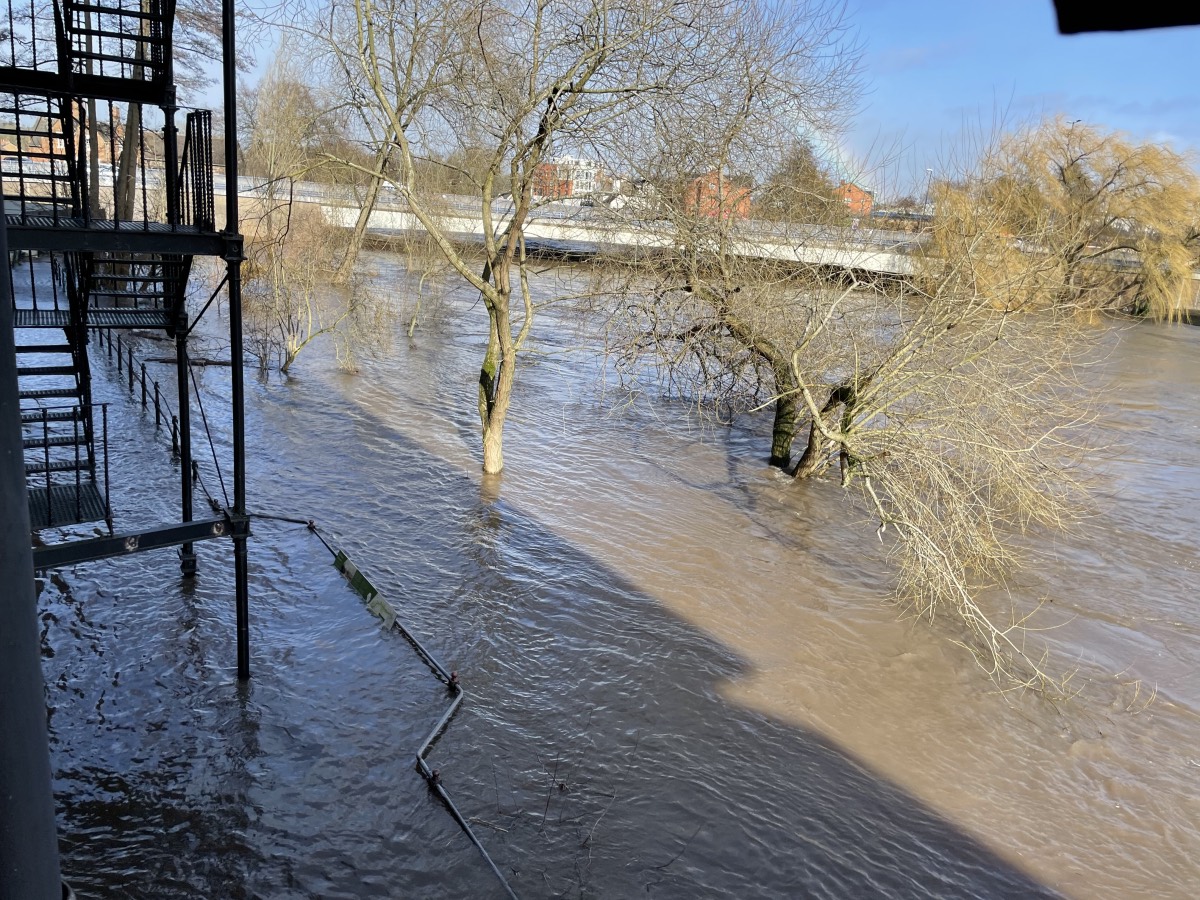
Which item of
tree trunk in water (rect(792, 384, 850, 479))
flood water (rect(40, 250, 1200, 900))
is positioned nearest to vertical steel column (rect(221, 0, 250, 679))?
flood water (rect(40, 250, 1200, 900))

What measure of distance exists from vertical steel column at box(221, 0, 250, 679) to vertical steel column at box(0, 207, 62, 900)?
4720mm

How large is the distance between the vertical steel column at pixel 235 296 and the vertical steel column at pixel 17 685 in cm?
472

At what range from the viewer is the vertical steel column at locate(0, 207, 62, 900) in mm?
2104

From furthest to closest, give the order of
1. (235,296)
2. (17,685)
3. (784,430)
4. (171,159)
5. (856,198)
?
1. (784,430)
2. (856,198)
3. (171,159)
4. (235,296)
5. (17,685)

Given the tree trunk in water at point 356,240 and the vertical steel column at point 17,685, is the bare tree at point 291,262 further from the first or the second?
the vertical steel column at point 17,685

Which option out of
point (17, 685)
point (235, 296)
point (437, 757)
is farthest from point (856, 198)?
point (17, 685)

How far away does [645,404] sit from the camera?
20172 mm

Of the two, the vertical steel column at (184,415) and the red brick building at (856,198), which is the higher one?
the red brick building at (856,198)

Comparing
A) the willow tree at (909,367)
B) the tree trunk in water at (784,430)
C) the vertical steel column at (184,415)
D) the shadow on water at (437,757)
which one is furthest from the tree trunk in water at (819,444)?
the vertical steel column at (184,415)

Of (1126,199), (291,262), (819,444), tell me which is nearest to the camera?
(819,444)

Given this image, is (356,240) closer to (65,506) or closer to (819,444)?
(819,444)

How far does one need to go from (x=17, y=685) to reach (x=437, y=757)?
5.60m

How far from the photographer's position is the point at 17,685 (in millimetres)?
2131

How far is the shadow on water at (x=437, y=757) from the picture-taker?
20.6 feet
